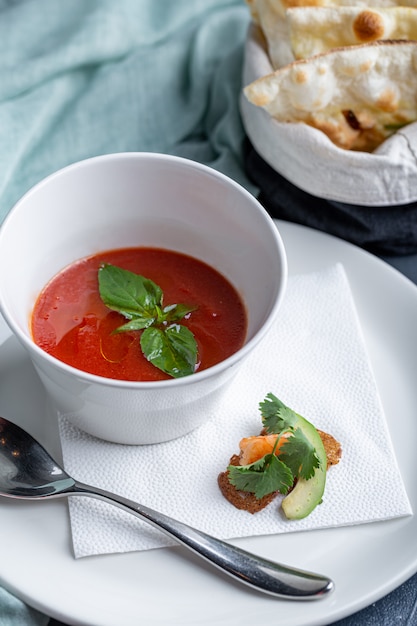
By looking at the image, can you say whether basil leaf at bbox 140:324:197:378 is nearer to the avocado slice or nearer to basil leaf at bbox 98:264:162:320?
basil leaf at bbox 98:264:162:320


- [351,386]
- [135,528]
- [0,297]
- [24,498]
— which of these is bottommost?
[351,386]

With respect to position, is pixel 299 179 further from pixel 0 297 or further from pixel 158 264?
pixel 0 297

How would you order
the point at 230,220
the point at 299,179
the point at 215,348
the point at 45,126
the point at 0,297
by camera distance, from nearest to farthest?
the point at 0,297, the point at 215,348, the point at 230,220, the point at 299,179, the point at 45,126

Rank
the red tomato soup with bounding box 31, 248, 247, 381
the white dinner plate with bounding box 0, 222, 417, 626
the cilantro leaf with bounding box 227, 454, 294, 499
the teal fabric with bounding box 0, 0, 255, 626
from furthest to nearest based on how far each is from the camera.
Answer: the teal fabric with bounding box 0, 0, 255, 626 → the red tomato soup with bounding box 31, 248, 247, 381 → the cilantro leaf with bounding box 227, 454, 294, 499 → the white dinner plate with bounding box 0, 222, 417, 626

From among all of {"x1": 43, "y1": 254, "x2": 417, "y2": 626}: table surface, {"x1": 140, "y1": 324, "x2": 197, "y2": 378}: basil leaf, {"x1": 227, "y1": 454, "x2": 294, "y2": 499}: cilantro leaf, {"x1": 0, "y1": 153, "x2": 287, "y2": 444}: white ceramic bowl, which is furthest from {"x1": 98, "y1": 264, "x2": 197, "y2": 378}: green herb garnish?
{"x1": 43, "y1": 254, "x2": 417, "y2": 626}: table surface

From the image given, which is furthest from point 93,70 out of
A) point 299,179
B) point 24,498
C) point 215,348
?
point 24,498

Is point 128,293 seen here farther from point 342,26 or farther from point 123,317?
point 342,26

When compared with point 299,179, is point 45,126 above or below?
above
